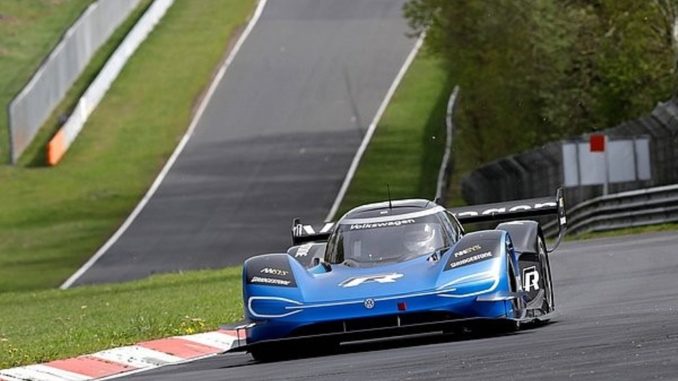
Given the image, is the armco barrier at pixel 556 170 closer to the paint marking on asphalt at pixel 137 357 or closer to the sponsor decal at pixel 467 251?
the sponsor decal at pixel 467 251

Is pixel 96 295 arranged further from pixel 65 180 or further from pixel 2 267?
pixel 65 180

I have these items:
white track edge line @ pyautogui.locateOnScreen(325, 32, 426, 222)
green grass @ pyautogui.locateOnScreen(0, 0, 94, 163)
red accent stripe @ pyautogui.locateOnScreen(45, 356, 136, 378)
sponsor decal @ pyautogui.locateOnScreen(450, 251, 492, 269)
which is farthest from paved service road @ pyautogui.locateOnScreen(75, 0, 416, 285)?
sponsor decal @ pyautogui.locateOnScreen(450, 251, 492, 269)

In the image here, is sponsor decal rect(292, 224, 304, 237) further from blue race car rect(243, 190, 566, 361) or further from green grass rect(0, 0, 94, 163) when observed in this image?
green grass rect(0, 0, 94, 163)

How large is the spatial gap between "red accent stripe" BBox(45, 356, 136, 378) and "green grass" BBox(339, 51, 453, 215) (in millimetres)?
26526

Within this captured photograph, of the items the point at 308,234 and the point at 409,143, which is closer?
the point at 308,234

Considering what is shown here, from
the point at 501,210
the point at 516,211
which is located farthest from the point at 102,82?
the point at 516,211

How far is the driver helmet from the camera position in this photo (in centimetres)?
1516

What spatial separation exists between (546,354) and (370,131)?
3718 cm

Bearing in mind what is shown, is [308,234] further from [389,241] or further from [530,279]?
[530,279]

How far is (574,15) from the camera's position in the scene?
37312mm

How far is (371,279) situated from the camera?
47.0 ft

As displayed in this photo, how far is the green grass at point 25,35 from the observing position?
5484 cm

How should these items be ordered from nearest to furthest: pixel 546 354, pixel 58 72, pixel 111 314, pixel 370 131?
→ pixel 546 354 → pixel 111 314 → pixel 370 131 → pixel 58 72

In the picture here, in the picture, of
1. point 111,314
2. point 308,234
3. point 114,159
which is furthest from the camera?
point 114,159
